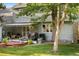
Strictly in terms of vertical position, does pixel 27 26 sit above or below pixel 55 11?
below

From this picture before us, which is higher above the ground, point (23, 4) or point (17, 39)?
point (23, 4)

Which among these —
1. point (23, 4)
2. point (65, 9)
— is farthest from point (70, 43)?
point (23, 4)

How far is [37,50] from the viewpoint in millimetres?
4223

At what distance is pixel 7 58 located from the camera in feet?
13.8

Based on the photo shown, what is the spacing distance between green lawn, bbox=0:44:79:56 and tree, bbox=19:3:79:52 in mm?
77

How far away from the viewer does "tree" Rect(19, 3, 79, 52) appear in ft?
13.8

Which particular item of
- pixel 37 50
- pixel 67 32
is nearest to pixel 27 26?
pixel 37 50

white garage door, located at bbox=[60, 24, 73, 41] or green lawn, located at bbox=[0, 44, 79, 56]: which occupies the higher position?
white garage door, located at bbox=[60, 24, 73, 41]

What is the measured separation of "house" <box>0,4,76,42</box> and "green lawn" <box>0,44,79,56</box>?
3.5 inches

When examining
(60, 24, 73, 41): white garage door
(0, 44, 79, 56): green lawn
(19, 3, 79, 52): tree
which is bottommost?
(0, 44, 79, 56): green lawn

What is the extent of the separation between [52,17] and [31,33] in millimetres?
285

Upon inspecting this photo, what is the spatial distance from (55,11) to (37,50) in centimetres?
46

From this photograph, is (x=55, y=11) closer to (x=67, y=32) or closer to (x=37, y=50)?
(x=67, y=32)

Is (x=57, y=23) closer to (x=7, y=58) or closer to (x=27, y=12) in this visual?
(x=27, y=12)
